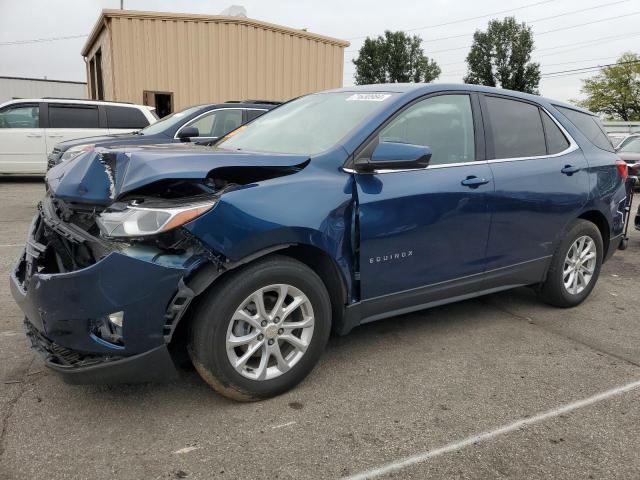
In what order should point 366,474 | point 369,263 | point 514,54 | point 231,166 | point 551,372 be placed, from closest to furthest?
1. point 366,474
2. point 231,166
3. point 369,263
4. point 551,372
5. point 514,54

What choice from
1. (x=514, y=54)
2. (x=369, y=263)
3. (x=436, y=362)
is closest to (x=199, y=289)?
(x=369, y=263)

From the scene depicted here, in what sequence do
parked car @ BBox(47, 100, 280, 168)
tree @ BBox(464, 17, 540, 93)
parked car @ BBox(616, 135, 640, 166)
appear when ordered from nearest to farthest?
parked car @ BBox(47, 100, 280, 168)
parked car @ BBox(616, 135, 640, 166)
tree @ BBox(464, 17, 540, 93)

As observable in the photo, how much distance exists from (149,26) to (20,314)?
12.4 meters

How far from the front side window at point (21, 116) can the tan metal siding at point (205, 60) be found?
3477 millimetres

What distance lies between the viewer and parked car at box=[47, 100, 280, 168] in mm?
7754

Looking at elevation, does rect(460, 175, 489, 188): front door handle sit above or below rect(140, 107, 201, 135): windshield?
below

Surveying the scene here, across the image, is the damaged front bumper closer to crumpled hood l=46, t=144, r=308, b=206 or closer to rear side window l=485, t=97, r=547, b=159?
crumpled hood l=46, t=144, r=308, b=206

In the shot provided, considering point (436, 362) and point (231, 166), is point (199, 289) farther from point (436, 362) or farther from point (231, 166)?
point (436, 362)

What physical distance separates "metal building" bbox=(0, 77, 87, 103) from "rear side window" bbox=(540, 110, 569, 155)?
39.5m

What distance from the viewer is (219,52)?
15.0m

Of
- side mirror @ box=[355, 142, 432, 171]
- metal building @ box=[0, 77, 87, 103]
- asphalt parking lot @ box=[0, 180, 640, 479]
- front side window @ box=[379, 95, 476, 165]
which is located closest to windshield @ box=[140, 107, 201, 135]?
asphalt parking lot @ box=[0, 180, 640, 479]

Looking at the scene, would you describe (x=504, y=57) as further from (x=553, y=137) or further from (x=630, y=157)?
(x=553, y=137)

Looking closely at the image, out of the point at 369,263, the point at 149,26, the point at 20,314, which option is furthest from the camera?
the point at 149,26

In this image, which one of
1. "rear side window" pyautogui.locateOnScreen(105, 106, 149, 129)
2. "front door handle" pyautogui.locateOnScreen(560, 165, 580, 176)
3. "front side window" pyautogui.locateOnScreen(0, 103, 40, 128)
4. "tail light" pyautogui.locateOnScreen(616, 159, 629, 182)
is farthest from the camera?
"rear side window" pyautogui.locateOnScreen(105, 106, 149, 129)
